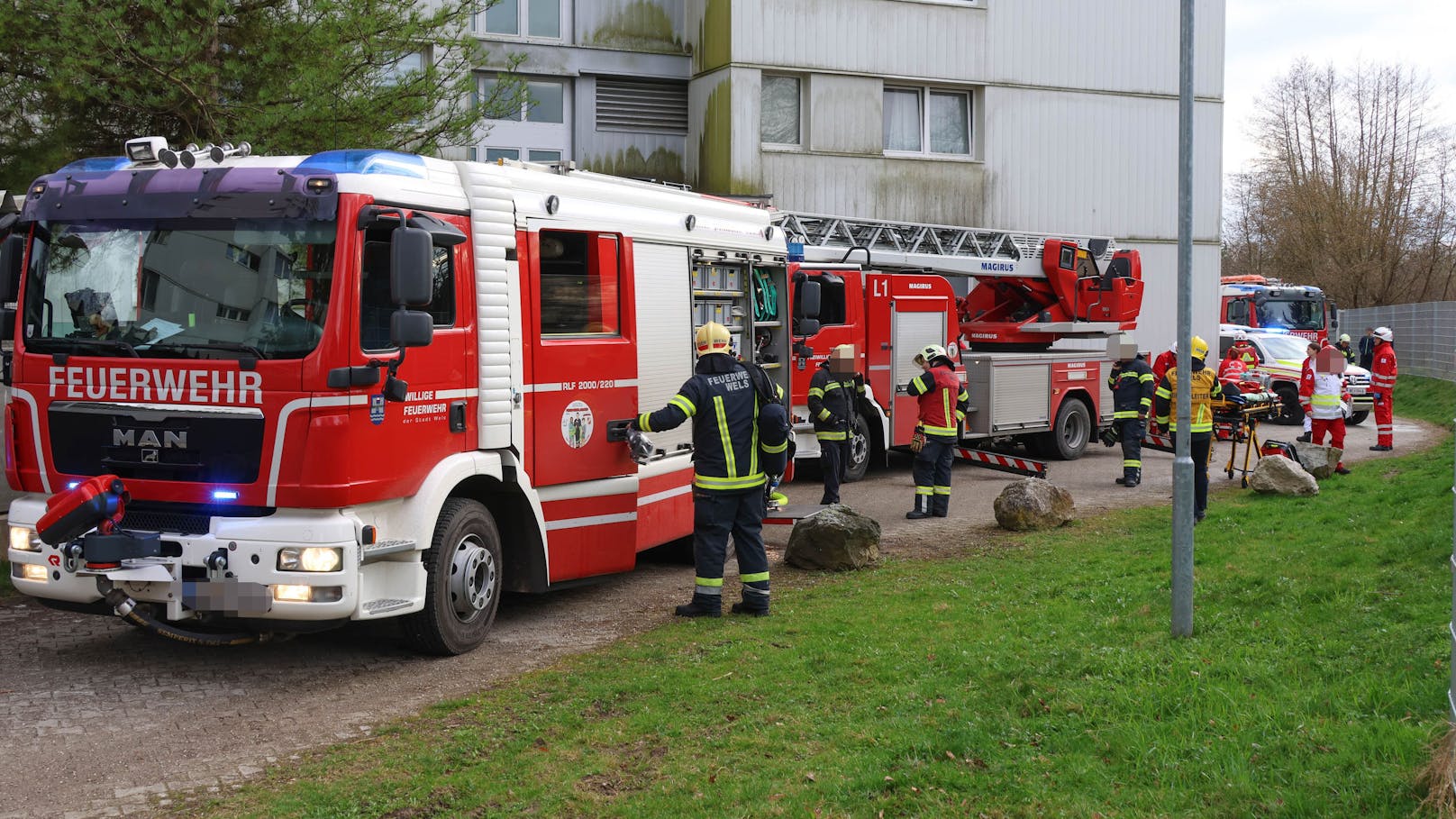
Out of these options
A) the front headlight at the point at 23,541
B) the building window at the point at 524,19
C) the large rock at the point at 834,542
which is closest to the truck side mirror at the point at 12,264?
the front headlight at the point at 23,541

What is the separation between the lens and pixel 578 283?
327 inches

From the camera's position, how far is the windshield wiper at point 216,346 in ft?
21.0

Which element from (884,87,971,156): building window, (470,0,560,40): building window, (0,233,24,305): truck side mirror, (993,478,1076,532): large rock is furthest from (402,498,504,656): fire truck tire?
(884,87,971,156): building window

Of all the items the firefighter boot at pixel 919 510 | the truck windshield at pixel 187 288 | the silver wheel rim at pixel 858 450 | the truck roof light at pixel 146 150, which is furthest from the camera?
the silver wheel rim at pixel 858 450

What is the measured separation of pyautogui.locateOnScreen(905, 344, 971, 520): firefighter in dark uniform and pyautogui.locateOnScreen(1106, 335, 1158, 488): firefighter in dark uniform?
288 centimetres

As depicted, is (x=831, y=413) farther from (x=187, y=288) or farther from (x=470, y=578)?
(x=187, y=288)

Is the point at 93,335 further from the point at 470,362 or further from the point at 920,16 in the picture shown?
the point at 920,16

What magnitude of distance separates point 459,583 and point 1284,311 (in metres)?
26.4

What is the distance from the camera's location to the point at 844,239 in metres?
16.7

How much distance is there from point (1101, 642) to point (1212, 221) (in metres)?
20.5

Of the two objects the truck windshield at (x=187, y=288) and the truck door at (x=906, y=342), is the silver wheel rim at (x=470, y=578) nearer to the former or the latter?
the truck windshield at (x=187, y=288)

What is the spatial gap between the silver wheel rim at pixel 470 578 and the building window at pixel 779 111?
15.5m

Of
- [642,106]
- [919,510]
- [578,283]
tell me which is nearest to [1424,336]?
[642,106]

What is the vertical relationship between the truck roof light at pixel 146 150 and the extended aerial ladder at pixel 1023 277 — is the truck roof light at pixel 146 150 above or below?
above
